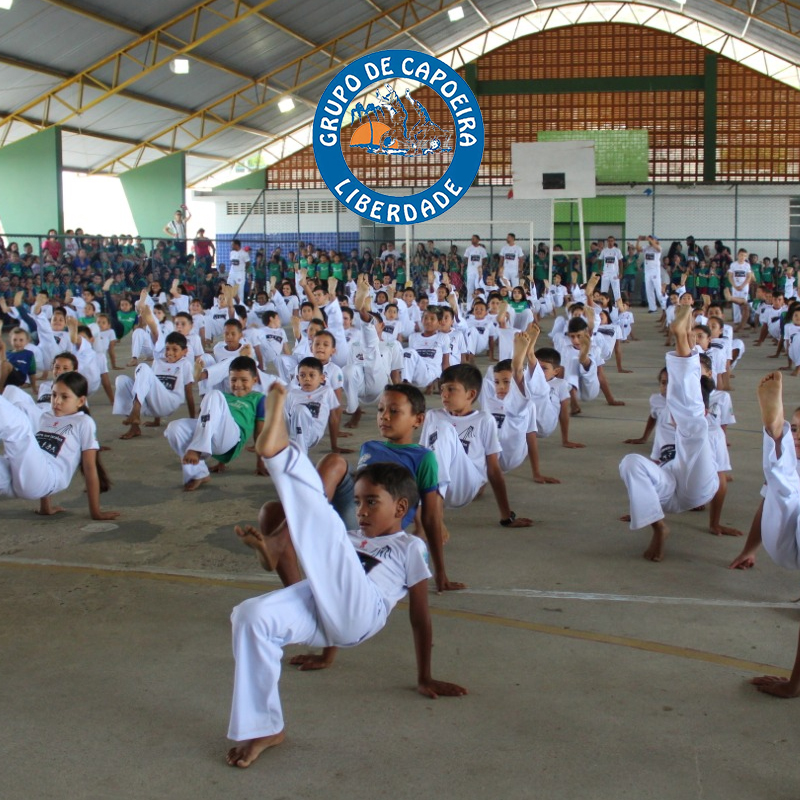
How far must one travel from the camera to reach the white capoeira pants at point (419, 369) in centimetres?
980

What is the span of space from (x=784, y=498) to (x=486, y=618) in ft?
4.15

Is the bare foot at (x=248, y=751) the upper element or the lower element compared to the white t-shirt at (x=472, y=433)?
lower

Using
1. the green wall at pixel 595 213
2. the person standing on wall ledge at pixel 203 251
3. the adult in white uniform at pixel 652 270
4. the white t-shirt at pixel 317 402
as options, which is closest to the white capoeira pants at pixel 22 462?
the white t-shirt at pixel 317 402

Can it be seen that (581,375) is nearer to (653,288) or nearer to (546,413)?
(546,413)

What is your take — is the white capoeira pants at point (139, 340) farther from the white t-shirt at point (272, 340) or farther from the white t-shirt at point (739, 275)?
the white t-shirt at point (739, 275)

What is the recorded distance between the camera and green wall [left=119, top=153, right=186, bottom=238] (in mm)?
26312

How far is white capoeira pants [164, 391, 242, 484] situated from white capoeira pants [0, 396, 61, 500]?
1.10 m

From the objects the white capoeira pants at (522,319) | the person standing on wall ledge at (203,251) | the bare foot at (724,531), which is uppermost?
the person standing on wall ledge at (203,251)

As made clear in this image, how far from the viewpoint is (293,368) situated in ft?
31.0

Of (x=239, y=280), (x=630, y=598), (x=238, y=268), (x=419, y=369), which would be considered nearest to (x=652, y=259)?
(x=239, y=280)

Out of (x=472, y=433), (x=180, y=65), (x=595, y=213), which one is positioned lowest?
(x=472, y=433)

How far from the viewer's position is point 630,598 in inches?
162

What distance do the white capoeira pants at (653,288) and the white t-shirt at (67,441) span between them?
15.5 metres

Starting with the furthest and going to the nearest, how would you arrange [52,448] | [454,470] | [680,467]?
[52,448]
[454,470]
[680,467]
